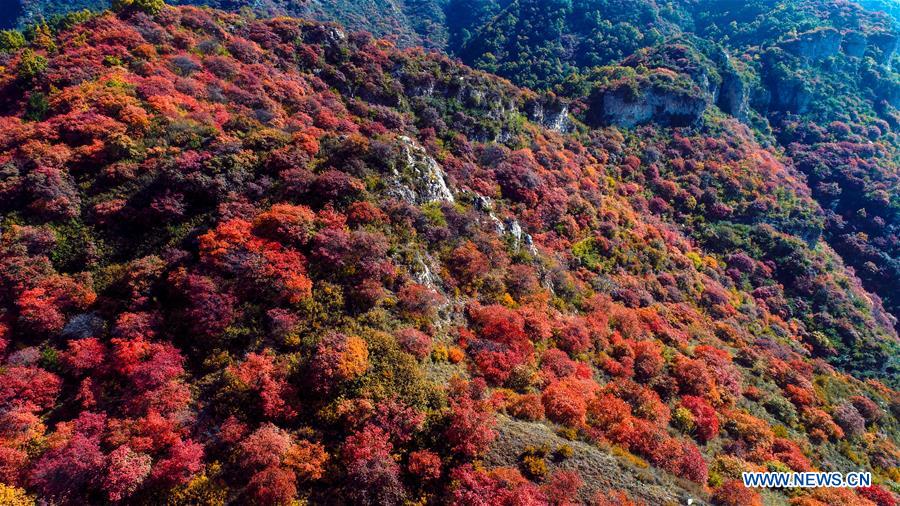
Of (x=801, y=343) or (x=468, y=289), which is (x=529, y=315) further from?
(x=801, y=343)

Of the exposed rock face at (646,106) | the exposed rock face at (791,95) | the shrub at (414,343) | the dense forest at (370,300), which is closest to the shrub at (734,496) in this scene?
the dense forest at (370,300)

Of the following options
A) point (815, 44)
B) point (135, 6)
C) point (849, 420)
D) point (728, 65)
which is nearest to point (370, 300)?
point (849, 420)

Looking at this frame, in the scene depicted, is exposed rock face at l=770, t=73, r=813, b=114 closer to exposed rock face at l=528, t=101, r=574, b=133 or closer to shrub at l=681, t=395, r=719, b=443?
exposed rock face at l=528, t=101, r=574, b=133

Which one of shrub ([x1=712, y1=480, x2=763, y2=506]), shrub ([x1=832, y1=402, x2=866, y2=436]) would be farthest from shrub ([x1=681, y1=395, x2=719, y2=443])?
shrub ([x1=832, y1=402, x2=866, y2=436])

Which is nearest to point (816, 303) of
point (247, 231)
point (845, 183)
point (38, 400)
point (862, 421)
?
point (862, 421)

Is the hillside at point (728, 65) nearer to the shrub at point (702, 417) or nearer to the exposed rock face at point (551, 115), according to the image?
the exposed rock face at point (551, 115)

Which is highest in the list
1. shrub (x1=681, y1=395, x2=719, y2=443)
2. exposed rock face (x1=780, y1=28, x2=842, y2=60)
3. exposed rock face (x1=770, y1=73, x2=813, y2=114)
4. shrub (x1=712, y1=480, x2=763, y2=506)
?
exposed rock face (x1=780, y1=28, x2=842, y2=60)
